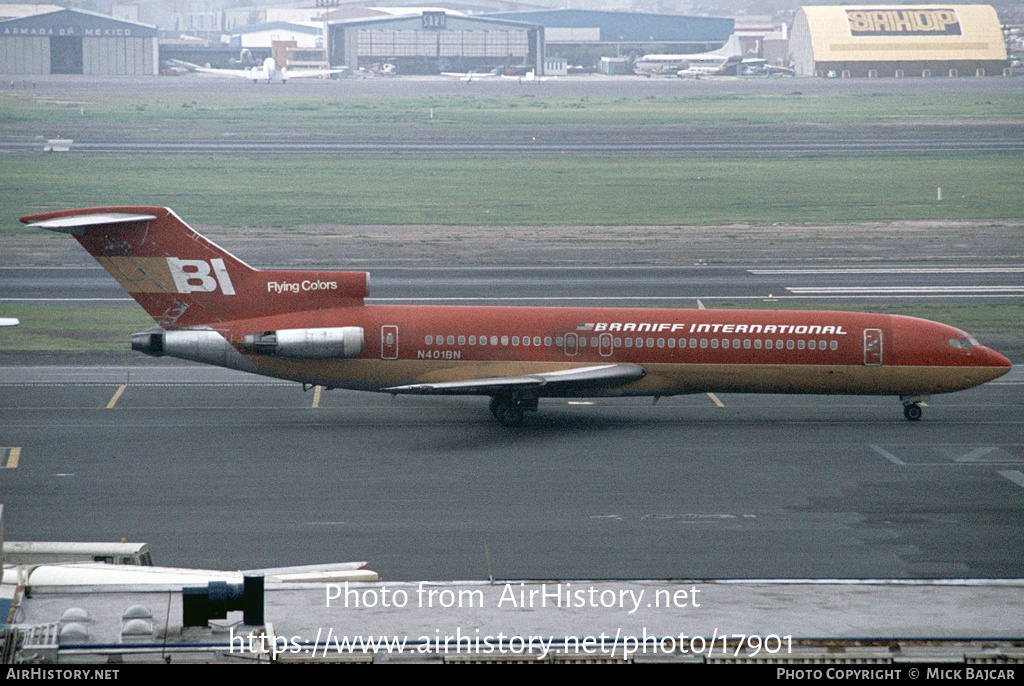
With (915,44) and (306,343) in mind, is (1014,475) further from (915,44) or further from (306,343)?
(915,44)

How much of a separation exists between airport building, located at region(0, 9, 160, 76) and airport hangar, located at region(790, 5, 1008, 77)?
109 m

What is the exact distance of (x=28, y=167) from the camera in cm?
9488

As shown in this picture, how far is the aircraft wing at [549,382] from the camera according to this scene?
114 ft

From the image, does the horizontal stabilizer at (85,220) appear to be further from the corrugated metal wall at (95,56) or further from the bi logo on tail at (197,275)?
the corrugated metal wall at (95,56)

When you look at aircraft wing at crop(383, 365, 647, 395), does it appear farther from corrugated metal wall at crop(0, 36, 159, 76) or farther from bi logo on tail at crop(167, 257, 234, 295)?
corrugated metal wall at crop(0, 36, 159, 76)

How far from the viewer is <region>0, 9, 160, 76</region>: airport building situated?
509 feet

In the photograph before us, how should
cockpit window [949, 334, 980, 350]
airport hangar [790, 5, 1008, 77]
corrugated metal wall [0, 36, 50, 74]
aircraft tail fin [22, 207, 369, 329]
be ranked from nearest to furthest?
aircraft tail fin [22, 207, 369, 329]
cockpit window [949, 334, 980, 350]
corrugated metal wall [0, 36, 50, 74]
airport hangar [790, 5, 1008, 77]

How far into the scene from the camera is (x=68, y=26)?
522ft

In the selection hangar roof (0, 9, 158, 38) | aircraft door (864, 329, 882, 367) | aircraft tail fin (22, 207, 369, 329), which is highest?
hangar roof (0, 9, 158, 38)

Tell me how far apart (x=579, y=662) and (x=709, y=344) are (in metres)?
24.6

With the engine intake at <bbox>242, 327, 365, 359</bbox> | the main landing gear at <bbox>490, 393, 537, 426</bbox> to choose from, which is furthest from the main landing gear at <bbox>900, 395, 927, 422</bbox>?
the engine intake at <bbox>242, 327, 365, 359</bbox>

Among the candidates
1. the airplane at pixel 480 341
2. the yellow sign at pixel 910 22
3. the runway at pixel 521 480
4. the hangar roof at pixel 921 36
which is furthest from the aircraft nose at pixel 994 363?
the yellow sign at pixel 910 22

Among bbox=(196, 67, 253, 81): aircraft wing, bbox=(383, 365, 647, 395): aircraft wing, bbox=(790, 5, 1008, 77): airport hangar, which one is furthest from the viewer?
bbox=(196, 67, 253, 81): aircraft wing

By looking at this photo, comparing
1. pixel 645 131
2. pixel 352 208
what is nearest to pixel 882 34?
pixel 645 131
